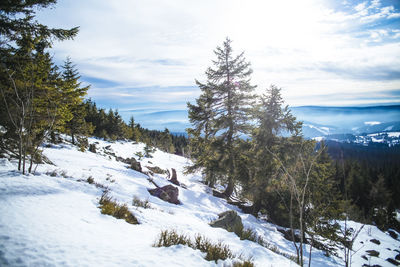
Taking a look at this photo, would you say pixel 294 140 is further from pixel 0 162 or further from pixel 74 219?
pixel 0 162

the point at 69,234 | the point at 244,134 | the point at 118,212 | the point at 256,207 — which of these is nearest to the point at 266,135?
the point at 244,134

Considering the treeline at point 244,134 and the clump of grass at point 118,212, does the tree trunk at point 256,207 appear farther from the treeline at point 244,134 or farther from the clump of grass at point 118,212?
the clump of grass at point 118,212

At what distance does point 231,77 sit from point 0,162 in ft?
43.7

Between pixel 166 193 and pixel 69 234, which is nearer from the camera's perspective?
pixel 69 234

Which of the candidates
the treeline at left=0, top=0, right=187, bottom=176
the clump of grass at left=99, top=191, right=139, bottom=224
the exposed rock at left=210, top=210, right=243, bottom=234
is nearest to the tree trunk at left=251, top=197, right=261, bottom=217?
the exposed rock at left=210, top=210, right=243, bottom=234

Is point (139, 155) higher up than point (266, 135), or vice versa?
point (266, 135)

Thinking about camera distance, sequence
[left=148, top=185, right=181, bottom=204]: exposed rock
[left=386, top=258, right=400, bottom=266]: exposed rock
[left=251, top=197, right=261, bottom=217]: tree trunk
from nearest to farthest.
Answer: [left=148, top=185, right=181, bottom=204]: exposed rock → [left=251, top=197, right=261, bottom=217]: tree trunk → [left=386, top=258, right=400, bottom=266]: exposed rock

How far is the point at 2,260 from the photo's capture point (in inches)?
80.5

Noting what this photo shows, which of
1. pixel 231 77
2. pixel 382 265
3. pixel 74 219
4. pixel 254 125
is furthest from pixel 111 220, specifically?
pixel 382 265

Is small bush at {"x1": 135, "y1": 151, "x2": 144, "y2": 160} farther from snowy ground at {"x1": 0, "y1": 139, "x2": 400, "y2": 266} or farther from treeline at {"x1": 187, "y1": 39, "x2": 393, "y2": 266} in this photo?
snowy ground at {"x1": 0, "y1": 139, "x2": 400, "y2": 266}

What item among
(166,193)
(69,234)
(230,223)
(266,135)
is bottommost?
(230,223)

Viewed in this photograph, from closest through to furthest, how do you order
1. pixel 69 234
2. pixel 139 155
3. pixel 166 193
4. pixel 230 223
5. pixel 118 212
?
1. pixel 69 234
2. pixel 118 212
3. pixel 230 223
4. pixel 166 193
5. pixel 139 155

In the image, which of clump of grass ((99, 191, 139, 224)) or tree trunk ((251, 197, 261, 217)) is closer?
clump of grass ((99, 191, 139, 224))

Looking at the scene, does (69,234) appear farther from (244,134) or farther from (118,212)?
(244,134)
